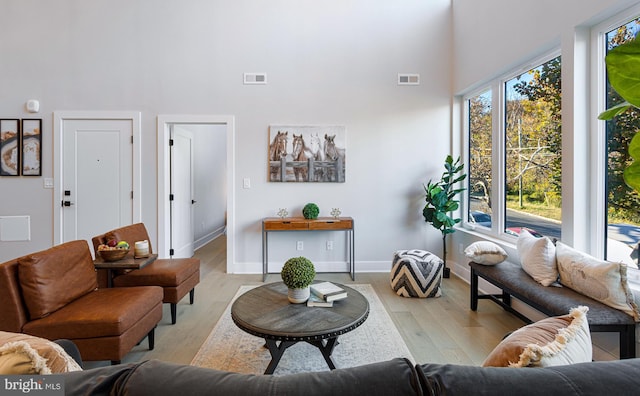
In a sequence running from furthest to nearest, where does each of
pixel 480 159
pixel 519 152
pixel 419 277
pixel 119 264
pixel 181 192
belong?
1. pixel 181 192
2. pixel 480 159
3. pixel 419 277
4. pixel 519 152
5. pixel 119 264

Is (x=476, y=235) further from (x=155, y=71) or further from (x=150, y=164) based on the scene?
(x=155, y=71)

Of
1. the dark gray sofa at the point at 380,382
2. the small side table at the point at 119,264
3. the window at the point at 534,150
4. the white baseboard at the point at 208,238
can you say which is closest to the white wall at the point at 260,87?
the window at the point at 534,150

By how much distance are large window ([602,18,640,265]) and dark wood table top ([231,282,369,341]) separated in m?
1.87

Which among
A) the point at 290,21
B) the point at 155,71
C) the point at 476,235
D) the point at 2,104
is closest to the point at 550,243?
the point at 476,235

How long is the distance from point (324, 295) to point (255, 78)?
Answer: 10.7 ft

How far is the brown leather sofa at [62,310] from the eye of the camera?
5.84 ft

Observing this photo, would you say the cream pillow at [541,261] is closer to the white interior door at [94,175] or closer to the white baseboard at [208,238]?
the white interior door at [94,175]

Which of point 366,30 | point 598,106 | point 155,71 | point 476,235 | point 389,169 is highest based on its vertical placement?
point 366,30

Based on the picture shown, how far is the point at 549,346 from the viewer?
83 cm

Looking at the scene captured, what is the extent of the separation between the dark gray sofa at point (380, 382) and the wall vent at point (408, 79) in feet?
13.5

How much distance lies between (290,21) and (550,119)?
132 inches

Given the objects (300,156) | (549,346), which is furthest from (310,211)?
(549,346)

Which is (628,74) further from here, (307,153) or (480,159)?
(307,153)

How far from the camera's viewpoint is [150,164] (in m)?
4.19
